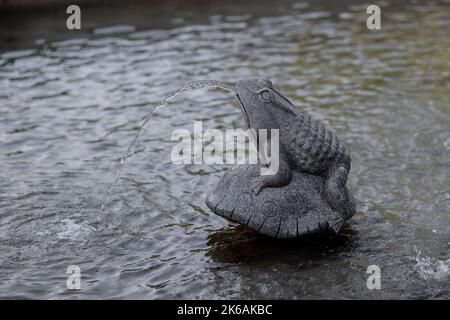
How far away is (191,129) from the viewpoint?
11.7 metres

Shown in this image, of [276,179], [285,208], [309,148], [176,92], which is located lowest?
[285,208]

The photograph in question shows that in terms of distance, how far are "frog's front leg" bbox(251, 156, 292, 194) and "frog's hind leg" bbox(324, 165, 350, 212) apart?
17.1 inches

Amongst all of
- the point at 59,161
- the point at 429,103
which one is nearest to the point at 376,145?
the point at 429,103

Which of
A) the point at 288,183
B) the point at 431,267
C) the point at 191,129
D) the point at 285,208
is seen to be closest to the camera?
the point at 431,267

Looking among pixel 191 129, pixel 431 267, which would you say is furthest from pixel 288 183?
pixel 191 129

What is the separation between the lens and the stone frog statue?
739 centimetres

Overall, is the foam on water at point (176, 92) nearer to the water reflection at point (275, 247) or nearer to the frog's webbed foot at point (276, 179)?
the frog's webbed foot at point (276, 179)

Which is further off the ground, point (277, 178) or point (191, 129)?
point (277, 178)

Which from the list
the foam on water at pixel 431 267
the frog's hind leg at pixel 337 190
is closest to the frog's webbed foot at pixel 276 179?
the frog's hind leg at pixel 337 190

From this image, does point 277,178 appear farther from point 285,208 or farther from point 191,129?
point 191,129

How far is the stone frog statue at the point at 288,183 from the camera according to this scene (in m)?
7.39

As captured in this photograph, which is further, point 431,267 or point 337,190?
point 337,190

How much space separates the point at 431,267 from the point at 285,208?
1.63 metres

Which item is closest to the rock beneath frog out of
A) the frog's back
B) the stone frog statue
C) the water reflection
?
the stone frog statue
